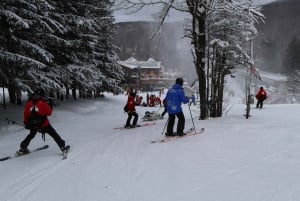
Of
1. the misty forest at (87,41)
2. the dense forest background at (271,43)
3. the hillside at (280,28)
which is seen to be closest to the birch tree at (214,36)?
the misty forest at (87,41)

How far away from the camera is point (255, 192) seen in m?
4.86

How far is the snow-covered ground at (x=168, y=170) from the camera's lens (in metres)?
5.11

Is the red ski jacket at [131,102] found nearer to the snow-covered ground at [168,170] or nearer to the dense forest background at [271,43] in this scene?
the snow-covered ground at [168,170]

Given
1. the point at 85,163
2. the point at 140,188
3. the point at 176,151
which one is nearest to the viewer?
the point at 140,188

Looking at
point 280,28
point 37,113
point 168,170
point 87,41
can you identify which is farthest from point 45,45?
point 280,28

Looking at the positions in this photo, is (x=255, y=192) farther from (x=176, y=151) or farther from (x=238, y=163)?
(x=176, y=151)

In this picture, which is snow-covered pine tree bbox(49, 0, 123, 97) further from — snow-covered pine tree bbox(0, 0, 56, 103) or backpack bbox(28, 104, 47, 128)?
backpack bbox(28, 104, 47, 128)

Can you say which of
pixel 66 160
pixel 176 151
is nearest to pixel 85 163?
A: pixel 66 160

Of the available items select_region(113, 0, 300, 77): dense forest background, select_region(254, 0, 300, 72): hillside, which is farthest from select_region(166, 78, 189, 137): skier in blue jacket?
select_region(254, 0, 300, 72): hillside

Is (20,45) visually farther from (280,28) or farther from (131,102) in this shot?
(280,28)

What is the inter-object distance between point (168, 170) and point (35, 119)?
364cm

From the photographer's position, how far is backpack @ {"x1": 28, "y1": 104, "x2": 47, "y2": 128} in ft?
Answer: 27.0

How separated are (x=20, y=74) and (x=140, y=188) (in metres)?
9.91

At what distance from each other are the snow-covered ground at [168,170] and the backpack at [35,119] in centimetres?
80
